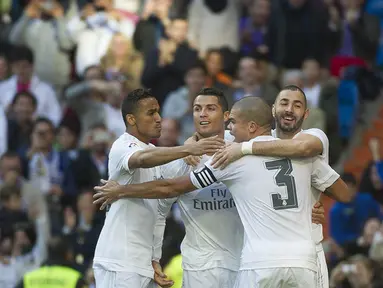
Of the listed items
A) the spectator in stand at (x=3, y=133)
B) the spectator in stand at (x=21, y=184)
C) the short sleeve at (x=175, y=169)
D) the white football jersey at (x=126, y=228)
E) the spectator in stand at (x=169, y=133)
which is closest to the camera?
the white football jersey at (x=126, y=228)

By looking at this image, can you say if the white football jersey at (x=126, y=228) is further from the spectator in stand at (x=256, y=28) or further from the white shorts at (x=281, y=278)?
the spectator in stand at (x=256, y=28)

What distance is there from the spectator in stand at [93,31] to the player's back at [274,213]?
9.93 m

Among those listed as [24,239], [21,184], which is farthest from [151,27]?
[24,239]

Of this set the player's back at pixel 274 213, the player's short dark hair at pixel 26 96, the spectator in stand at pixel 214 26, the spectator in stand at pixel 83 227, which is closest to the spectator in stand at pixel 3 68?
the player's short dark hair at pixel 26 96

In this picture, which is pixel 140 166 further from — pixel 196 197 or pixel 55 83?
pixel 55 83

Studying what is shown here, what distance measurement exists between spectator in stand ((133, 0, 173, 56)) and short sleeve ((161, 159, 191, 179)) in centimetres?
896

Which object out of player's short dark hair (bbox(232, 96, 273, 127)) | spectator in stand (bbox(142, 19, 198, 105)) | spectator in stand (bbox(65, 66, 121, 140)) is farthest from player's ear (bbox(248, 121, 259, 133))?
spectator in stand (bbox(65, 66, 121, 140))

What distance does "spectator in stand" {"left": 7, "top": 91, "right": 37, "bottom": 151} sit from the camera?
63.1 ft

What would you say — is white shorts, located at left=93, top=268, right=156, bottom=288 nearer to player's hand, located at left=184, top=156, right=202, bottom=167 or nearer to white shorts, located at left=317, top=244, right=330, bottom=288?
player's hand, located at left=184, top=156, right=202, bottom=167

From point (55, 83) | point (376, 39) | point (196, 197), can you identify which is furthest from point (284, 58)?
point (196, 197)

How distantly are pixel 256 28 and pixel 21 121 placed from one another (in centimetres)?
391

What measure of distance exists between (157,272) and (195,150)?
1239mm

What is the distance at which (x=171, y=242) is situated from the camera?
15539 mm

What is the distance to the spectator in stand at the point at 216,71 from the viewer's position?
18.9 metres
